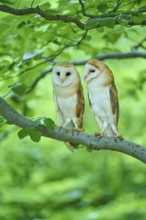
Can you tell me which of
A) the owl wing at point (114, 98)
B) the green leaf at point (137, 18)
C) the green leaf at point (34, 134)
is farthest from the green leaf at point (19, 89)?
the green leaf at point (137, 18)

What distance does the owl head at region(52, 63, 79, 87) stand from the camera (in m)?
3.30

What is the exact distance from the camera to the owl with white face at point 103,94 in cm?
334

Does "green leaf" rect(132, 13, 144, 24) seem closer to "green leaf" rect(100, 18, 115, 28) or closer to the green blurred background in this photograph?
"green leaf" rect(100, 18, 115, 28)

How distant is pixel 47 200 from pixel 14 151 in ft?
3.32

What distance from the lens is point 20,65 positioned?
15.9ft

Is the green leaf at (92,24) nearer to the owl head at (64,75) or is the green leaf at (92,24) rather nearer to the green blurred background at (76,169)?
the owl head at (64,75)

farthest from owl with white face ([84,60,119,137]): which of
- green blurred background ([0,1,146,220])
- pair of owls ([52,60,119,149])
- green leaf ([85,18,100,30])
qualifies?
green blurred background ([0,1,146,220])

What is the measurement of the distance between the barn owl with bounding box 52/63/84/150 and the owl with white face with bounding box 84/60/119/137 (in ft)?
0.17

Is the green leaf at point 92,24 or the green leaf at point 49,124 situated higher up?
the green leaf at point 92,24

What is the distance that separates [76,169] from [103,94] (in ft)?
18.8

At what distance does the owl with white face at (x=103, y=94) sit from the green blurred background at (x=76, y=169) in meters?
1.84

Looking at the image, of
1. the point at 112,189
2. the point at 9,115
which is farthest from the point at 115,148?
the point at 112,189

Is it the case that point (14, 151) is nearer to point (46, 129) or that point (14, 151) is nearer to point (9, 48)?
point (9, 48)

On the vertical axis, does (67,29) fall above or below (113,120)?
above
